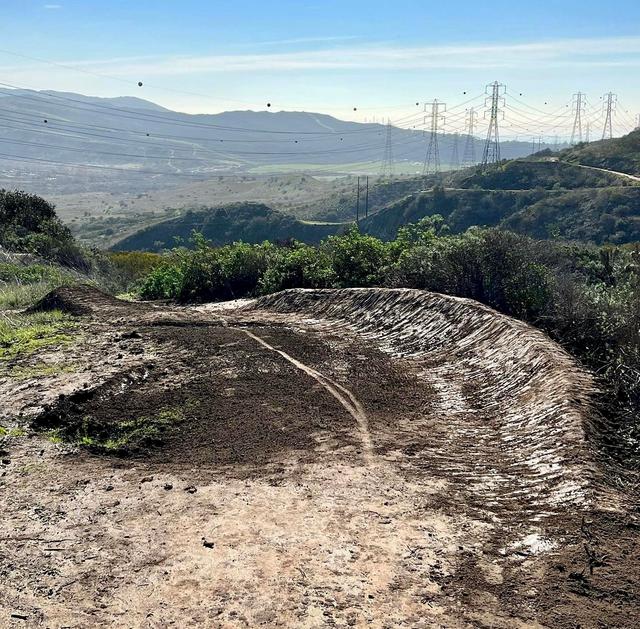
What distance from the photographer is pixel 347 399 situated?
1076 cm

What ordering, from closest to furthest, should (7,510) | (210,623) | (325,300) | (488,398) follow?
(210,623) → (7,510) → (488,398) → (325,300)

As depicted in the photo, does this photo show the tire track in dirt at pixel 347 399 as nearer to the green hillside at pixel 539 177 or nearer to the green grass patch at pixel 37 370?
the green grass patch at pixel 37 370

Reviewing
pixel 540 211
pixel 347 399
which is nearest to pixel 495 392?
pixel 347 399

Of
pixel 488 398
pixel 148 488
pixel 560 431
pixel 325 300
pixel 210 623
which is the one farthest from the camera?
pixel 325 300

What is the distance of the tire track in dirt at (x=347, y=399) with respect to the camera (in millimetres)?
8812

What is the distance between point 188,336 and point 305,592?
9.32m

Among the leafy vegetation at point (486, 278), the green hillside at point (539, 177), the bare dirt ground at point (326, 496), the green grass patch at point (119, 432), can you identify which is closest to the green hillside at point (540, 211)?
the green hillside at point (539, 177)

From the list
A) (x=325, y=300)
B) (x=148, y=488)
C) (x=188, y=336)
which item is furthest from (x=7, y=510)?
(x=325, y=300)

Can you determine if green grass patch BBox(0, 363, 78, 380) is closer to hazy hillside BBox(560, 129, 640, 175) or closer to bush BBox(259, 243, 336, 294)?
bush BBox(259, 243, 336, 294)

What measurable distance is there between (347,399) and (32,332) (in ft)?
25.7

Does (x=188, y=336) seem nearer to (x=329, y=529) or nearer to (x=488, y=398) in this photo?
(x=488, y=398)

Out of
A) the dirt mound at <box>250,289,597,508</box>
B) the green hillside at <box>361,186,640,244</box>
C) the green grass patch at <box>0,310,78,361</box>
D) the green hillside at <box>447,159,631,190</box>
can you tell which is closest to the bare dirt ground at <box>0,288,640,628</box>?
the dirt mound at <box>250,289,597,508</box>

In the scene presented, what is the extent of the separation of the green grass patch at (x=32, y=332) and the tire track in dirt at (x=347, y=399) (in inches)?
172

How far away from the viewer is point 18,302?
1983 cm
